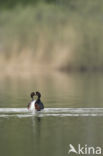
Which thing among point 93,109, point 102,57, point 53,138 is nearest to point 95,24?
point 102,57

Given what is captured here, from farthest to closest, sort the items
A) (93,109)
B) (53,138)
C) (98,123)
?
(93,109) < (98,123) < (53,138)

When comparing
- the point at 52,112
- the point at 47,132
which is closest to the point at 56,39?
the point at 52,112

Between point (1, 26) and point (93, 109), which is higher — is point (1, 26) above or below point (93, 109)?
above

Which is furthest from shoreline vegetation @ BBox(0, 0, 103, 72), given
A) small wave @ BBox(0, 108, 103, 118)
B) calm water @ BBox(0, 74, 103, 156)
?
small wave @ BBox(0, 108, 103, 118)

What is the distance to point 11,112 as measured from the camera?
55.7 feet

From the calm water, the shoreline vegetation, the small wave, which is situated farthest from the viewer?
the shoreline vegetation

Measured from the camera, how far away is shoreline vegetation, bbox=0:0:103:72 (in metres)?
45.3

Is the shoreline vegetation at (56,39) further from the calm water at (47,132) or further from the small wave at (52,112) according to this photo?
the small wave at (52,112)

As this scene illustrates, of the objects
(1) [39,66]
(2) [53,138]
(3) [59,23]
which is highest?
(3) [59,23]

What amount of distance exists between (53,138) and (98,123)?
217 cm

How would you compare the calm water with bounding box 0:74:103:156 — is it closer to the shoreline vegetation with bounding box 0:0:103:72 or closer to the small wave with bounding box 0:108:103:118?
the small wave with bounding box 0:108:103:118

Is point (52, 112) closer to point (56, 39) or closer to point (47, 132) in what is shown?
point (47, 132)

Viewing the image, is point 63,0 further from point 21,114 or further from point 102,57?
point 21,114

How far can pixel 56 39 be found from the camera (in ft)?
152
